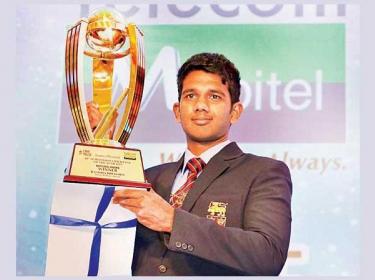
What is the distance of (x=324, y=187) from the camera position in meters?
2.76

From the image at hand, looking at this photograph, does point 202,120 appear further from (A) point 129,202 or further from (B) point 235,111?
(A) point 129,202

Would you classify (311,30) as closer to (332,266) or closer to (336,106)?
(336,106)

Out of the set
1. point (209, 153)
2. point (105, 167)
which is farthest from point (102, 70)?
point (209, 153)

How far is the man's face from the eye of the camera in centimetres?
239

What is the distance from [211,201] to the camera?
2.30m

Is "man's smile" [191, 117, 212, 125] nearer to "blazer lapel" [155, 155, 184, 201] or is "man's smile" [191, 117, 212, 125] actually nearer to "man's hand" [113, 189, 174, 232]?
"blazer lapel" [155, 155, 184, 201]

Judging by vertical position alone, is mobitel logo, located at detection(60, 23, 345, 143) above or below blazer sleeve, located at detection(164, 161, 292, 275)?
above

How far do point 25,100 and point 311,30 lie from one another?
4.08ft

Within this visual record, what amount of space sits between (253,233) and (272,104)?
2.83 ft

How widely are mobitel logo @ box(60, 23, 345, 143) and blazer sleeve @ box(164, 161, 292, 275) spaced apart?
48 centimetres

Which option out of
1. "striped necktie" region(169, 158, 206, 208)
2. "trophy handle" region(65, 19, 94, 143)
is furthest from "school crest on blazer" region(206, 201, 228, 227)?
"trophy handle" region(65, 19, 94, 143)

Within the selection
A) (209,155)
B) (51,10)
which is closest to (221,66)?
(209,155)

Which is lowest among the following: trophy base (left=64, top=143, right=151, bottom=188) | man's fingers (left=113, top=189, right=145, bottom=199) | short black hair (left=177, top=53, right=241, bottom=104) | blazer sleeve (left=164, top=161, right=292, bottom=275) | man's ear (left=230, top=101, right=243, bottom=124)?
blazer sleeve (left=164, top=161, right=292, bottom=275)

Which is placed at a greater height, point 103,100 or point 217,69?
point 217,69
